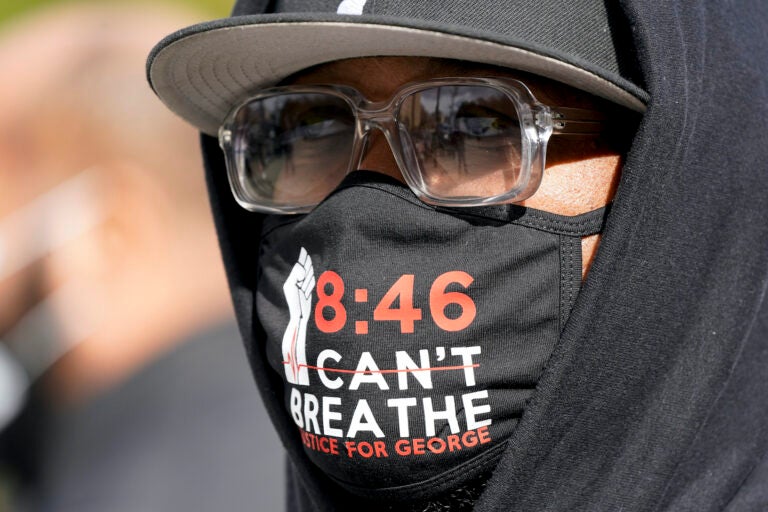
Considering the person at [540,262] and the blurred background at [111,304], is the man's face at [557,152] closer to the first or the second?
the person at [540,262]

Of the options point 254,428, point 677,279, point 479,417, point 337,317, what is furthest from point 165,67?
point 254,428

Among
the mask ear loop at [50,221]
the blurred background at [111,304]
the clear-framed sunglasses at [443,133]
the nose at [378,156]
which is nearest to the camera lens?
the clear-framed sunglasses at [443,133]

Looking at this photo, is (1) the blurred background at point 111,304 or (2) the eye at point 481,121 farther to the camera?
(1) the blurred background at point 111,304

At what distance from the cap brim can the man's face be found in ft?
0.20

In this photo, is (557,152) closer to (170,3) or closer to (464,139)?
(464,139)

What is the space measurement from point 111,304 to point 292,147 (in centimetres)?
333

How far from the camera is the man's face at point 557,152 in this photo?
175 cm

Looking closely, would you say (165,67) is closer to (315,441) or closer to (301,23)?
(301,23)

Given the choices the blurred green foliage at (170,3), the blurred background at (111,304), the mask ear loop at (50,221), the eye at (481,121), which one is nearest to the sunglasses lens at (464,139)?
the eye at (481,121)

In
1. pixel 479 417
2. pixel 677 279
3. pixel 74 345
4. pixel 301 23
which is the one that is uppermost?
pixel 301 23

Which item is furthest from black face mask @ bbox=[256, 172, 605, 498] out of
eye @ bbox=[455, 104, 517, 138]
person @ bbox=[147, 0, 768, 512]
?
eye @ bbox=[455, 104, 517, 138]

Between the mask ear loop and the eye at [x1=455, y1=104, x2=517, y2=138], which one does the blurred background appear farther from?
the eye at [x1=455, y1=104, x2=517, y2=138]

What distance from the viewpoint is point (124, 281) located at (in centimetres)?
516

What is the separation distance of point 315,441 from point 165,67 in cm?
88
